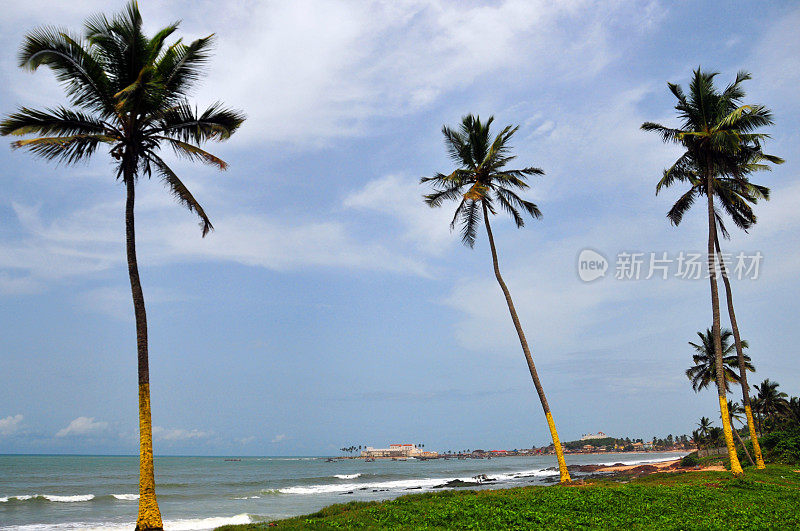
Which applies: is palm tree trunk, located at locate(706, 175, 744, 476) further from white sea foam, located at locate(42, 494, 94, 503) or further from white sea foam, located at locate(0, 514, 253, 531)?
white sea foam, located at locate(42, 494, 94, 503)

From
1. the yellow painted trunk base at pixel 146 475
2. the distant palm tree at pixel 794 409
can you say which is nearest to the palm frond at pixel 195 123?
the yellow painted trunk base at pixel 146 475

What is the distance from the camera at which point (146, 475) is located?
11.5 metres

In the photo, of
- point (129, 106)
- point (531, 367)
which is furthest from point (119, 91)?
point (531, 367)

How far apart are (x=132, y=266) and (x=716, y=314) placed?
21623 millimetres

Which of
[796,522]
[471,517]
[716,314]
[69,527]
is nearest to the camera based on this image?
[796,522]

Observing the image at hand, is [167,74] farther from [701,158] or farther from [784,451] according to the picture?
[784,451]

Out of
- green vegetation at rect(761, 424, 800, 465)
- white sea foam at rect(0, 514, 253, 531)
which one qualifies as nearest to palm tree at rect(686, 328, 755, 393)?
green vegetation at rect(761, 424, 800, 465)

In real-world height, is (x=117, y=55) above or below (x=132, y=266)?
above

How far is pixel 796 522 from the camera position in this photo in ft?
35.6

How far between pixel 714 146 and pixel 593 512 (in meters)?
15.8

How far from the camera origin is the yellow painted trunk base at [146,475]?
36.8 feet

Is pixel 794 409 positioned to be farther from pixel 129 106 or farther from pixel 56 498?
pixel 56 498

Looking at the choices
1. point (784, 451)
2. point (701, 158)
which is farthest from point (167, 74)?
point (784, 451)

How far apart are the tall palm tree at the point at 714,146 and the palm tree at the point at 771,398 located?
36571 millimetres
